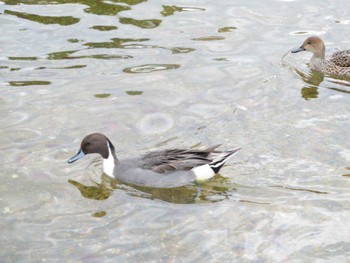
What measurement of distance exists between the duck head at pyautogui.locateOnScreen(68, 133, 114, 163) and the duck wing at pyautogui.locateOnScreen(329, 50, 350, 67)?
5176 mm

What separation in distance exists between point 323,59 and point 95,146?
17.5 ft

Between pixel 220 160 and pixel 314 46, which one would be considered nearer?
pixel 220 160

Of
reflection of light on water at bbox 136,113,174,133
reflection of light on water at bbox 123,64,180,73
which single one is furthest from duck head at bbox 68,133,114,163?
reflection of light on water at bbox 123,64,180,73

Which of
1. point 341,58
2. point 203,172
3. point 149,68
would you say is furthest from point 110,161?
point 341,58

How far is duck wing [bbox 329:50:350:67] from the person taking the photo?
1194cm

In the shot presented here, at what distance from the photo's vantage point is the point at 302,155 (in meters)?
9.04

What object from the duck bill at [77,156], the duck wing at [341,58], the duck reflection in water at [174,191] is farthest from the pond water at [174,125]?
the duck wing at [341,58]

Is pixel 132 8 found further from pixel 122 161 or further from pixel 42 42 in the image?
pixel 122 161

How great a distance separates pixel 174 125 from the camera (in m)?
10.0

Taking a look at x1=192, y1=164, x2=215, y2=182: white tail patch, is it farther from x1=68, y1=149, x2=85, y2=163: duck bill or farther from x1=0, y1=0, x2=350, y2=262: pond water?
x1=68, y1=149, x2=85, y2=163: duck bill

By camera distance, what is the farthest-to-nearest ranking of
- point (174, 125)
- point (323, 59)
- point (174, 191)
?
point (323, 59) → point (174, 125) → point (174, 191)

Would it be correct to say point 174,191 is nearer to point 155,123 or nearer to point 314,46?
point 155,123

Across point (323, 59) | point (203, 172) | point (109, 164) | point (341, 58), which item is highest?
point (341, 58)

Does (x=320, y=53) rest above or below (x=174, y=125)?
above
